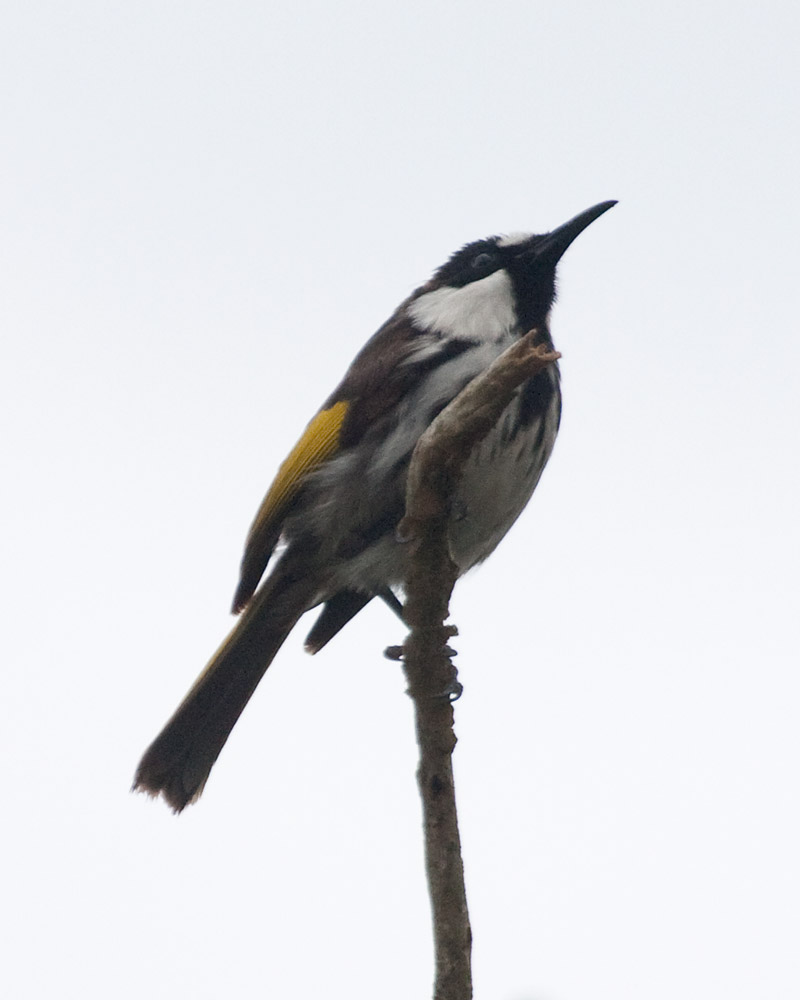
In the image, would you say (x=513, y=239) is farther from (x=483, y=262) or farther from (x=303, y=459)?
(x=303, y=459)

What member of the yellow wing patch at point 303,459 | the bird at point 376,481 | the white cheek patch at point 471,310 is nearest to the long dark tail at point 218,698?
the bird at point 376,481

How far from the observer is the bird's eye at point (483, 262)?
489 cm

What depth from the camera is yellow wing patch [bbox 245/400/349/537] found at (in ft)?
14.4

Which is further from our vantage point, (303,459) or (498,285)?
(498,285)

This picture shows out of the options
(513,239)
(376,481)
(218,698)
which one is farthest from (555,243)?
(218,698)

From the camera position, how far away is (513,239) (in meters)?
4.95

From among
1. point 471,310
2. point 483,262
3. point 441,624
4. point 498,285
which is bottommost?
point 441,624

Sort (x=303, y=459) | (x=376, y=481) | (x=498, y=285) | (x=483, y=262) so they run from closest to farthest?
1. (x=376, y=481)
2. (x=303, y=459)
3. (x=498, y=285)
4. (x=483, y=262)

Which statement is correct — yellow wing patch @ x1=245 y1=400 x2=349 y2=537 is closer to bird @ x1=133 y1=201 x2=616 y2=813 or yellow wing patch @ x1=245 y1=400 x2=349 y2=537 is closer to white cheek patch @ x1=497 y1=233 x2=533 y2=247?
bird @ x1=133 y1=201 x2=616 y2=813

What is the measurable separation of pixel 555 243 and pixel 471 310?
49 cm

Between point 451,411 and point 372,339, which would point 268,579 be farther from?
point 451,411

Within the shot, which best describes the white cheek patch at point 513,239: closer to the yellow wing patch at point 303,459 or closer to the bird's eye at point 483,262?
the bird's eye at point 483,262

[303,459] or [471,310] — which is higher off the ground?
[471,310]

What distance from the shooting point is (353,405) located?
436cm
